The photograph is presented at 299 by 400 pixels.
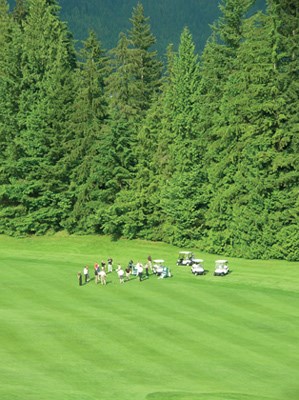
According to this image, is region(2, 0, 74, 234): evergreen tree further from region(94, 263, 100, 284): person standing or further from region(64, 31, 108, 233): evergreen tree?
region(94, 263, 100, 284): person standing

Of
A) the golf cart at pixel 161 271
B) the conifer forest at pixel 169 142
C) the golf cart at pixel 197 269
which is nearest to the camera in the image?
the golf cart at pixel 161 271

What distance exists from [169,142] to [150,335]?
36.2 meters

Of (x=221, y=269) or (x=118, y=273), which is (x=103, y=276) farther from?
(x=221, y=269)

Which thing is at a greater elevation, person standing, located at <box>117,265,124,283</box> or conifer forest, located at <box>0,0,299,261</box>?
conifer forest, located at <box>0,0,299,261</box>

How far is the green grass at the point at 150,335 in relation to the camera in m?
29.2

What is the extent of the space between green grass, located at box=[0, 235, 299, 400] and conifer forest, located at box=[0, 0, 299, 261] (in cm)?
730

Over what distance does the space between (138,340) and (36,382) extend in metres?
8.73

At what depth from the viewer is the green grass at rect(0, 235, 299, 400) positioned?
29172 millimetres

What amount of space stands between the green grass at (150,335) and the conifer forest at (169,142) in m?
7.30

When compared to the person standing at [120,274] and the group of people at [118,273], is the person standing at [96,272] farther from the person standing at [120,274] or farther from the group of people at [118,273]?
the person standing at [120,274]

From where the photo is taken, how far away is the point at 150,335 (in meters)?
37.2

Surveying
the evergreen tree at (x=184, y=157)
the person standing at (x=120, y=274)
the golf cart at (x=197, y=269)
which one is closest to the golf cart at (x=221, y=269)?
the golf cart at (x=197, y=269)

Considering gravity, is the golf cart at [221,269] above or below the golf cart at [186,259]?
below

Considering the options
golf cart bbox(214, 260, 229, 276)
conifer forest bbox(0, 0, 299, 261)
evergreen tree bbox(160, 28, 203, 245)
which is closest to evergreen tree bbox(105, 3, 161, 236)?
conifer forest bbox(0, 0, 299, 261)
